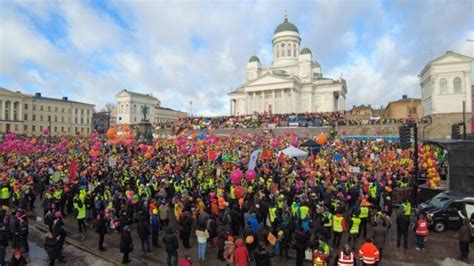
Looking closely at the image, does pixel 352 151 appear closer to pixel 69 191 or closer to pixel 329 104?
pixel 69 191

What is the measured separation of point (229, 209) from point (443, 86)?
5428 cm

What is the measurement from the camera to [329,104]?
82750 millimetres

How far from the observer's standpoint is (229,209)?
44.5 feet

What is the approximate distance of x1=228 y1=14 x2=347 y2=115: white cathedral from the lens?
79.1 m

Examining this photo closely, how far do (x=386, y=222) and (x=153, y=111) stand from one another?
361 ft

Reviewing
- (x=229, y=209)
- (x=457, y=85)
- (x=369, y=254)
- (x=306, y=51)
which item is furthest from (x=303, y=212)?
(x=306, y=51)

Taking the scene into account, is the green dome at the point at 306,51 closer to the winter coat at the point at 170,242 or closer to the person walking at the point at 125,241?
the person walking at the point at 125,241

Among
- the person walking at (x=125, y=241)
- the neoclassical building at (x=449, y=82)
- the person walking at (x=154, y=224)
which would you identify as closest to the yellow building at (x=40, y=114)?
the neoclassical building at (x=449, y=82)

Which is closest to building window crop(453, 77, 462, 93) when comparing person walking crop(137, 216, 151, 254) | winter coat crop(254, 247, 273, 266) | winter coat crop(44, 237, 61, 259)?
winter coat crop(254, 247, 273, 266)

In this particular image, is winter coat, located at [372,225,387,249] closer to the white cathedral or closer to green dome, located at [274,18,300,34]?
the white cathedral

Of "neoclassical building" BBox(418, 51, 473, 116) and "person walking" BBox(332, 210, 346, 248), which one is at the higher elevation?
"neoclassical building" BBox(418, 51, 473, 116)

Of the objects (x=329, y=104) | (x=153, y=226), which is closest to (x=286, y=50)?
(x=329, y=104)

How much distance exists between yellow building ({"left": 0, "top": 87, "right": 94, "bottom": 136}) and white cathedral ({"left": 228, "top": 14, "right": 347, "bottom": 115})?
4266 centimetres

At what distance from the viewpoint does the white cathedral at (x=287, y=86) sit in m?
79.1
